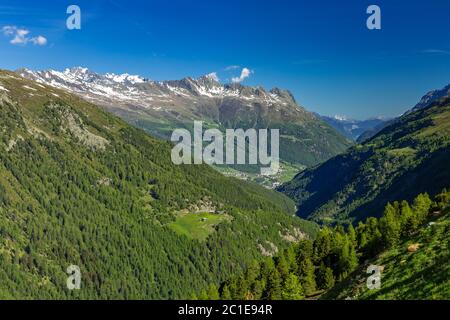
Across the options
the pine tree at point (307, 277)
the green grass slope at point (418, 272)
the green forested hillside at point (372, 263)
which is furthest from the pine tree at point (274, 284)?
the green grass slope at point (418, 272)

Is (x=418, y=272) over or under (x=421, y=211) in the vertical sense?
under

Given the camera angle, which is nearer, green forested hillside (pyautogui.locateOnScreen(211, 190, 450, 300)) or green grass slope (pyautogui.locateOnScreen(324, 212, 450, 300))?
green grass slope (pyautogui.locateOnScreen(324, 212, 450, 300))

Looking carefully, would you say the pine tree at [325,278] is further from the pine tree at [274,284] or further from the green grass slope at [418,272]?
the green grass slope at [418,272]

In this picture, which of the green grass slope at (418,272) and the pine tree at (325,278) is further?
the pine tree at (325,278)

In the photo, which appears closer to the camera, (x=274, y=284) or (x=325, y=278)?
(x=325, y=278)

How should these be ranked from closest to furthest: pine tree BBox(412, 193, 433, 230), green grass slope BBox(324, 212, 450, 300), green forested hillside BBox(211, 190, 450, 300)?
green grass slope BBox(324, 212, 450, 300) → green forested hillside BBox(211, 190, 450, 300) → pine tree BBox(412, 193, 433, 230)

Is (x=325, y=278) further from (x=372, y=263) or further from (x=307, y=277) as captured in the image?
(x=372, y=263)

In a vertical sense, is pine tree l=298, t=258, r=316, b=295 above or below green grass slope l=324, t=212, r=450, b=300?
below

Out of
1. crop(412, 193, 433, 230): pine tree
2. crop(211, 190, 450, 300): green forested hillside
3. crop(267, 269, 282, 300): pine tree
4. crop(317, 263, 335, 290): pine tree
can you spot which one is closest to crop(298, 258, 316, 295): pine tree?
crop(211, 190, 450, 300): green forested hillside

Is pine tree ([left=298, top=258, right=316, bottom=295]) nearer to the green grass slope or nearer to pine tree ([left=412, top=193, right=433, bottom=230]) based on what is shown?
pine tree ([left=412, top=193, right=433, bottom=230])

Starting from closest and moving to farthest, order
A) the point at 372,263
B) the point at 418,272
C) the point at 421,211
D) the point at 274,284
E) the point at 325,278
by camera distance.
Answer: the point at 418,272 → the point at 372,263 → the point at 421,211 → the point at 325,278 → the point at 274,284

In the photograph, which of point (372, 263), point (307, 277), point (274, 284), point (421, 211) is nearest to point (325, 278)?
point (307, 277)
